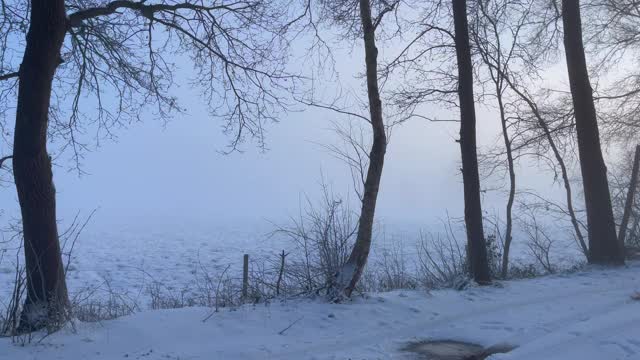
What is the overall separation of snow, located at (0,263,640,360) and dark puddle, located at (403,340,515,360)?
132mm

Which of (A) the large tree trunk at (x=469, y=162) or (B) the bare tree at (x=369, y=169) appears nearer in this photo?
(B) the bare tree at (x=369, y=169)

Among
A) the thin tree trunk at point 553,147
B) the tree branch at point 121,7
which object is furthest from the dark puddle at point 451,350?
the thin tree trunk at point 553,147

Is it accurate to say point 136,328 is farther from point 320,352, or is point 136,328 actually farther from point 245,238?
point 245,238

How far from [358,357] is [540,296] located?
4.02m

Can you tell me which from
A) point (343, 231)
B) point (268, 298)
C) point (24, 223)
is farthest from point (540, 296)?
point (24, 223)

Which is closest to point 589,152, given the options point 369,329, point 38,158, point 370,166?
point 370,166

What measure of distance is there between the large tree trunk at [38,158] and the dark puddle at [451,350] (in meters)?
3.96

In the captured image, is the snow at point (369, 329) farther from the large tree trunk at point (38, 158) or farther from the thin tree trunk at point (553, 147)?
the thin tree trunk at point (553, 147)

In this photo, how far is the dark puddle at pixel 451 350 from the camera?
626 cm

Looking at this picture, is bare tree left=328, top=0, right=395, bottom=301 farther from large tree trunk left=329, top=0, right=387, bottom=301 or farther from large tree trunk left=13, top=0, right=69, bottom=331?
large tree trunk left=13, top=0, right=69, bottom=331

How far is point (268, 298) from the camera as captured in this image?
828 centimetres

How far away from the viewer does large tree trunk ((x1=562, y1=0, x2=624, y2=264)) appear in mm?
12586

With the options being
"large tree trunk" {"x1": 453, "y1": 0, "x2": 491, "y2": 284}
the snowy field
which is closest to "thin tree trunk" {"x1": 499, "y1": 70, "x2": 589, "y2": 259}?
the snowy field

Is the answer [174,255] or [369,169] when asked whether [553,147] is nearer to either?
[369,169]
